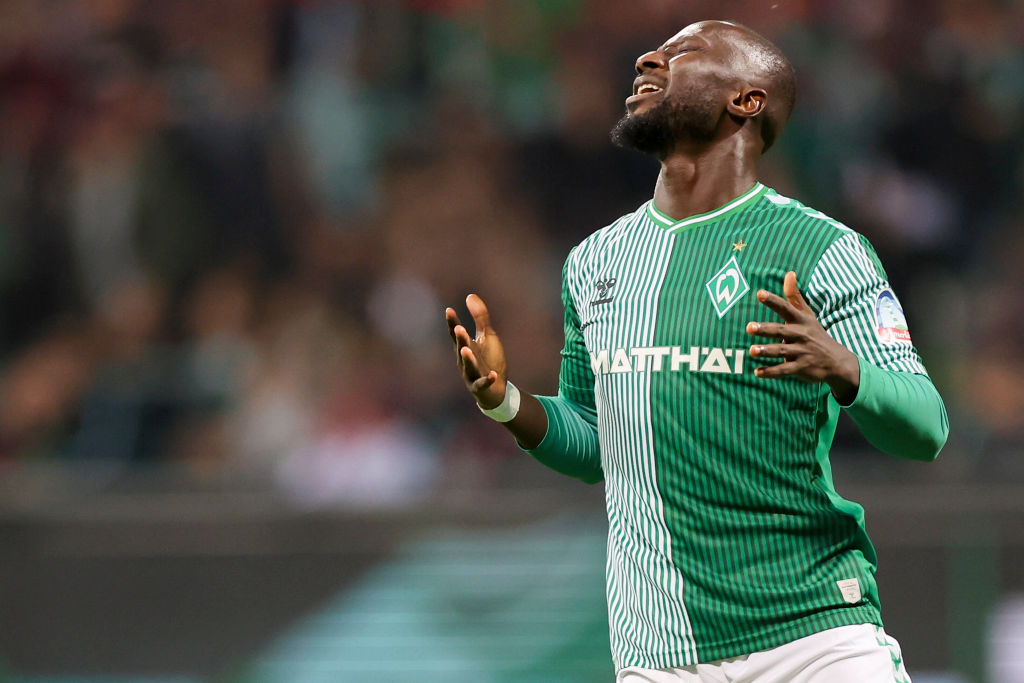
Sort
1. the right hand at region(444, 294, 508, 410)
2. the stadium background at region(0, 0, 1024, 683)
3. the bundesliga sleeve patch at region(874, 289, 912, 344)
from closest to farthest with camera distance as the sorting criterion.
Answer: the bundesliga sleeve patch at region(874, 289, 912, 344) < the right hand at region(444, 294, 508, 410) < the stadium background at region(0, 0, 1024, 683)

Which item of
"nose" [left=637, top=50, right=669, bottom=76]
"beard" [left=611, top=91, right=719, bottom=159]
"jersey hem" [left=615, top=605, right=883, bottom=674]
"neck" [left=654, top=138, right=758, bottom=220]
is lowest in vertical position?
"jersey hem" [left=615, top=605, right=883, bottom=674]

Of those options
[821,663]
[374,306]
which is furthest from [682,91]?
[374,306]

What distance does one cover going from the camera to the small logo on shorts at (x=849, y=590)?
289 cm

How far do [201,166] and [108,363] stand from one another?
1366 millimetres

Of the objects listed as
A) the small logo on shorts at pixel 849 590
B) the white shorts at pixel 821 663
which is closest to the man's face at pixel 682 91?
the small logo on shorts at pixel 849 590

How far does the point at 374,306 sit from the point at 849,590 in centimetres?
490

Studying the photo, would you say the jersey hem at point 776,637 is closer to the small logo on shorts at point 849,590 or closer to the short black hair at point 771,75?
the small logo on shorts at point 849,590

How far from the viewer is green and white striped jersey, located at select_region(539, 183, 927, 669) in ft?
9.43

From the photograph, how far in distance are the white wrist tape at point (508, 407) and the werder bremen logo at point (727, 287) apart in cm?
52

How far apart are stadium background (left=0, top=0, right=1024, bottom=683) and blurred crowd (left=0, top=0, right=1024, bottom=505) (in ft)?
0.06

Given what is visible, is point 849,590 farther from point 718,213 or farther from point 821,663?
point 718,213

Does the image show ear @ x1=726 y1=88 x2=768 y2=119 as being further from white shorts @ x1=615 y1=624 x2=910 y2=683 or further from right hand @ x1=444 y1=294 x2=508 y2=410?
white shorts @ x1=615 y1=624 x2=910 y2=683

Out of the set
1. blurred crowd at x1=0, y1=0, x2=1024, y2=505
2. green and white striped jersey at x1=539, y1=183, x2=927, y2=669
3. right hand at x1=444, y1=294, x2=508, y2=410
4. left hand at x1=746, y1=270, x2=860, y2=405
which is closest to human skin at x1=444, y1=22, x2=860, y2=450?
right hand at x1=444, y1=294, x2=508, y2=410

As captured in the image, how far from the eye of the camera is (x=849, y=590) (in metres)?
2.89
